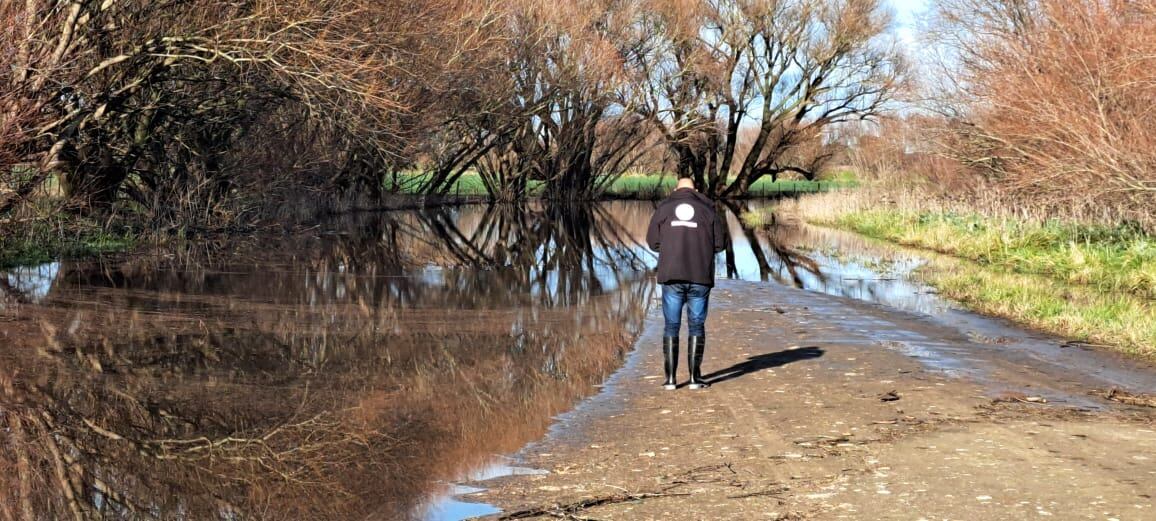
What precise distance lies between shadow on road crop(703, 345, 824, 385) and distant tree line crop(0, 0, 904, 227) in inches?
451

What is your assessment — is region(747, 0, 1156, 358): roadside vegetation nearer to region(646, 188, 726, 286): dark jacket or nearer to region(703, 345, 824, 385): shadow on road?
region(703, 345, 824, 385): shadow on road

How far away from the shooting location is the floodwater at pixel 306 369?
21.0ft

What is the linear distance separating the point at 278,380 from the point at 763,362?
15.0ft

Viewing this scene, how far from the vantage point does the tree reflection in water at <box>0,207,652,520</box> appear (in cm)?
639

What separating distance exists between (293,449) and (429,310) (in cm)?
776

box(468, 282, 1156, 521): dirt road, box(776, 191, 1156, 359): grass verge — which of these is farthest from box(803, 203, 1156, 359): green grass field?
box(468, 282, 1156, 521): dirt road

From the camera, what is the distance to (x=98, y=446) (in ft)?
23.6

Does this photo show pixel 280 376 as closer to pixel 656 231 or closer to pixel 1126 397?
pixel 656 231

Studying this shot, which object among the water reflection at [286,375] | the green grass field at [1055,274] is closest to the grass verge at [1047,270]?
the green grass field at [1055,274]

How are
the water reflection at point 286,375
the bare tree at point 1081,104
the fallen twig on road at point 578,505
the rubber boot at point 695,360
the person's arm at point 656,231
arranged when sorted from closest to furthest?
the fallen twig on road at point 578,505
the water reflection at point 286,375
the rubber boot at point 695,360
the person's arm at point 656,231
the bare tree at point 1081,104

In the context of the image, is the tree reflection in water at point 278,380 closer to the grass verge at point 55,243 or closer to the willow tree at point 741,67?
the grass verge at point 55,243

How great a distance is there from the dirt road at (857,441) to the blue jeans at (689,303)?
0.57m

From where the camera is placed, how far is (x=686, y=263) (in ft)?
30.8

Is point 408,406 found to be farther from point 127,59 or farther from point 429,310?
point 127,59
